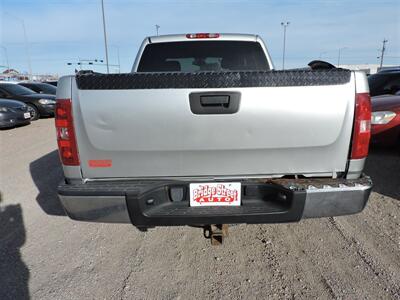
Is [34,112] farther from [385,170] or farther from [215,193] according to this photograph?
[385,170]

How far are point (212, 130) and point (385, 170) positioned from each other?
4.01m

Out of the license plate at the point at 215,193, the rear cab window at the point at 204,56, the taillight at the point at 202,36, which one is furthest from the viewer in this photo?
the rear cab window at the point at 204,56

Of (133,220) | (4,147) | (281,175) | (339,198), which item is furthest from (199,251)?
(4,147)

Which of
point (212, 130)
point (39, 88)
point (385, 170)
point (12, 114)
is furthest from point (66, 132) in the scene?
point (39, 88)

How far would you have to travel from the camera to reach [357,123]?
2.06 metres

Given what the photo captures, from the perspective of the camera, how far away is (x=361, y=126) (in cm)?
207

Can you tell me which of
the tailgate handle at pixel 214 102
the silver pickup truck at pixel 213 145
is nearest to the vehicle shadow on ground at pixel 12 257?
the silver pickup truck at pixel 213 145

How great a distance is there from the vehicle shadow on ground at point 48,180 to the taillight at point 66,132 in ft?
5.90

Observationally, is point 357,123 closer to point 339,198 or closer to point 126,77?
point 339,198

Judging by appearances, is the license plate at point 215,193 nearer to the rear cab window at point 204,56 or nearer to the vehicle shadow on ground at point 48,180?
the rear cab window at point 204,56

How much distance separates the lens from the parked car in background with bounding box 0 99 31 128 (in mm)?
9258

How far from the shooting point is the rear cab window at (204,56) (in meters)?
3.61

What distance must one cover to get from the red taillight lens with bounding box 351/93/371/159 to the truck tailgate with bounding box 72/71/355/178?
52 mm

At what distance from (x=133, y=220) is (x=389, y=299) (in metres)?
1.99
